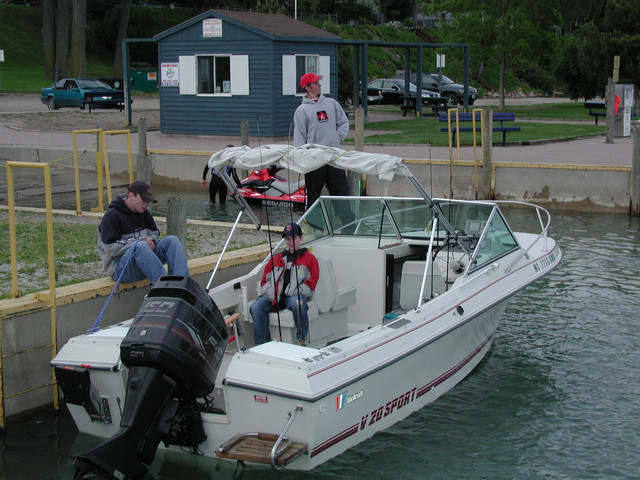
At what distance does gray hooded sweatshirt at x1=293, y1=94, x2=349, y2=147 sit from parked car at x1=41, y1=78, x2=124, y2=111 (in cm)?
2599

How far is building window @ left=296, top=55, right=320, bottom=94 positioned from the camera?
24312 millimetres

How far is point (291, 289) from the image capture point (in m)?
7.12

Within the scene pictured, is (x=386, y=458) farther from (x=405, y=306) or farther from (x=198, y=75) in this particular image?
(x=198, y=75)

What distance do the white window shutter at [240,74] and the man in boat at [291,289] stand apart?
1725cm

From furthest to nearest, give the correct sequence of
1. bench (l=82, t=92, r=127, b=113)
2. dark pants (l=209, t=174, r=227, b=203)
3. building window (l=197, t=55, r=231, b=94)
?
bench (l=82, t=92, r=127, b=113)
building window (l=197, t=55, r=231, b=94)
dark pants (l=209, t=174, r=227, b=203)

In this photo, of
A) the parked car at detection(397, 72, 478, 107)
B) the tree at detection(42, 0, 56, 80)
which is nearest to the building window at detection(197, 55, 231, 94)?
the parked car at detection(397, 72, 478, 107)

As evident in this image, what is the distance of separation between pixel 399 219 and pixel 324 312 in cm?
181

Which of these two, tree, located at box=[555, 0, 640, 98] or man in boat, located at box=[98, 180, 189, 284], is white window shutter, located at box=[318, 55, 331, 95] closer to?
tree, located at box=[555, 0, 640, 98]

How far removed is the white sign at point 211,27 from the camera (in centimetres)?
2359

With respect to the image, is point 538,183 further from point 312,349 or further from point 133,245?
point 312,349

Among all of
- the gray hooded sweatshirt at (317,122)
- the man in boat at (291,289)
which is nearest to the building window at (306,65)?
the gray hooded sweatshirt at (317,122)

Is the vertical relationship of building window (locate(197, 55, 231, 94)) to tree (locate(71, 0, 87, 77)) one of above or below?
below

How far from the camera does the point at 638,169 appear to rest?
50.7ft

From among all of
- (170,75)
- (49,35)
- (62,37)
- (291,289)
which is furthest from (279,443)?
(49,35)
